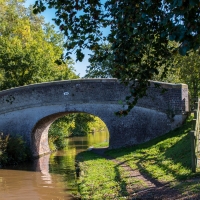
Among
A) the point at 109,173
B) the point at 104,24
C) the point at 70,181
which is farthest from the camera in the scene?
the point at 70,181

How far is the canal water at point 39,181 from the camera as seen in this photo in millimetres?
10195

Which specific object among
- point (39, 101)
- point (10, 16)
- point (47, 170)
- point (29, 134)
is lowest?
point (47, 170)

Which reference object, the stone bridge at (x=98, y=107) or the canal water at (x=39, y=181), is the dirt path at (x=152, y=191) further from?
the stone bridge at (x=98, y=107)

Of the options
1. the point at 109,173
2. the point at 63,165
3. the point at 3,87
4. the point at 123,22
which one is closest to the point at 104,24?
the point at 123,22

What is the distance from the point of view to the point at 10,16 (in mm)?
28875

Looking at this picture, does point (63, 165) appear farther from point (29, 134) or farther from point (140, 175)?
point (140, 175)

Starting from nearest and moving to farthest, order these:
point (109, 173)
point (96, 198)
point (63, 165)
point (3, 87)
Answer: point (96, 198), point (109, 173), point (63, 165), point (3, 87)

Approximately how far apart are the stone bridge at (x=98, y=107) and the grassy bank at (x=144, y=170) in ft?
5.09

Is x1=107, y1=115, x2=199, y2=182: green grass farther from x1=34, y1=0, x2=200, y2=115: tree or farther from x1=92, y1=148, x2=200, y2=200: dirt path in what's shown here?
x1=34, y1=0, x2=200, y2=115: tree

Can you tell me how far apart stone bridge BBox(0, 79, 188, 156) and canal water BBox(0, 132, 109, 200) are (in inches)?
104

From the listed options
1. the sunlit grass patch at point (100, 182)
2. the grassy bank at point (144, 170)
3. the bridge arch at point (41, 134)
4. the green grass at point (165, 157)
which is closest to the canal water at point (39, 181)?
the sunlit grass patch at point (100, 182)

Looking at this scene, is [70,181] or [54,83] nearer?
[70,181]

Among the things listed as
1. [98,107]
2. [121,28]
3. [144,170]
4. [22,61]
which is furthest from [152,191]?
[22,61]

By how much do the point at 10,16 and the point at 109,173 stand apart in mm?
21198
